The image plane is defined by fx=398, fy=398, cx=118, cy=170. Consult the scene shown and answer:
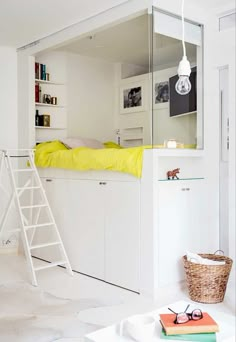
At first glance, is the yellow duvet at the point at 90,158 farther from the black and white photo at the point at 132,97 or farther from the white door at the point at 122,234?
the black and white photo at the point at 132,97

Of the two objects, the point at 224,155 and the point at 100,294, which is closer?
the point at 100,294

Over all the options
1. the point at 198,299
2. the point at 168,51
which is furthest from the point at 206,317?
the point at 168,51

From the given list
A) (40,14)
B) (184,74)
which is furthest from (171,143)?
(40,14)

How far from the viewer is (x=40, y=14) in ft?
12.2

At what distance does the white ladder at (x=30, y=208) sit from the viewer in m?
3.82

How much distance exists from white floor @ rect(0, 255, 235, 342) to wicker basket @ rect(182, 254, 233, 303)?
7 centimetres

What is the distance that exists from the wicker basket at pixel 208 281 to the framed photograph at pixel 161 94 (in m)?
1.37

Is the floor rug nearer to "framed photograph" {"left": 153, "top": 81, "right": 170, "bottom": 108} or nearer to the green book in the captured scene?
the green book

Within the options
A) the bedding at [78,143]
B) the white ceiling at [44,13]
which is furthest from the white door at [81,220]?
the white ceiling at [44,13]

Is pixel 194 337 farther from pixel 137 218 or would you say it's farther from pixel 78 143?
pixel 78 143

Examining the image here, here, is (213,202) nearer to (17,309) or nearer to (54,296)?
(54,296)

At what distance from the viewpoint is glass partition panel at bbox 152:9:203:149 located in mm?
3371

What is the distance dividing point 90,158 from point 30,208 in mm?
1219

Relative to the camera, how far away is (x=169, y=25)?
341 cm
